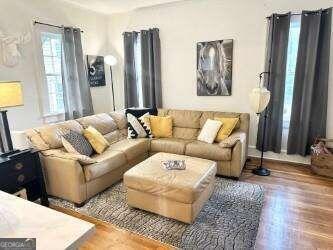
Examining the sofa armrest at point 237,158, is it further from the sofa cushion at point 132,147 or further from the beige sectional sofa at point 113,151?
the sofa cushion at point 132,147

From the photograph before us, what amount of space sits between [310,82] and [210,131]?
1.55 metres

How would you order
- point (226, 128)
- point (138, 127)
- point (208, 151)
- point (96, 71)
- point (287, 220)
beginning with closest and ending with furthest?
point (287, 220), point (208, 151), point (226, 128), point (138, 127), point (96, 71)

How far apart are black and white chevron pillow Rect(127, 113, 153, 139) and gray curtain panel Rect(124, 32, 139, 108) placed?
0.94 metres

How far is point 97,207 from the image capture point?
2627mm

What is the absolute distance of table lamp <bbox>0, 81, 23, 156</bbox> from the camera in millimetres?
2271

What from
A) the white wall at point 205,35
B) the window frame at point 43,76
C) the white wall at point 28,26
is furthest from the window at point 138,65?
the window frame at point 43,76

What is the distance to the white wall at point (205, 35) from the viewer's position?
A: 3.70 m

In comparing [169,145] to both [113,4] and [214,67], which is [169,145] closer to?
[214,67]

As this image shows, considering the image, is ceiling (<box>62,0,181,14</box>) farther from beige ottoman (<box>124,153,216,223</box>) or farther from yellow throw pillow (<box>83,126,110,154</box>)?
beige ottoman (<box>124,153,216,223</box>)

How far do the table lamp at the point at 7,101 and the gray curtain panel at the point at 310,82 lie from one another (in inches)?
139

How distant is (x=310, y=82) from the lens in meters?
3.40

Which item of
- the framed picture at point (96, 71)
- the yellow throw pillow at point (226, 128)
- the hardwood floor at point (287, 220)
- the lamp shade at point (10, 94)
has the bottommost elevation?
the hardwood floor at point (287, 220)

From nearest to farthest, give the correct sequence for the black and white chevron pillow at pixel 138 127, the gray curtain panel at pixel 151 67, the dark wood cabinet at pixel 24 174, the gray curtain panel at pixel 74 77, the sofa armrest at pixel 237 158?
the dark wood cabinet at pixel 24 174
the sofa armrest at pixel 237 158
the black and white chevron pillow at pixel 138 127
the gray curtain panel at pixel 74 77
the gray curtain panel at pixel 151 67

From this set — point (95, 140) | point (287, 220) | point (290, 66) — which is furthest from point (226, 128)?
point (95, 140)
